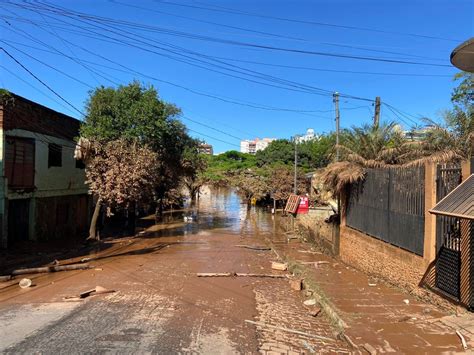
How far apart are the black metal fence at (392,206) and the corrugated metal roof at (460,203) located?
268cm

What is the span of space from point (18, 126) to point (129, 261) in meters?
8.11

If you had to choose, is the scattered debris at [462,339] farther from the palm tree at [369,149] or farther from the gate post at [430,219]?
the palm tree at [369,149]

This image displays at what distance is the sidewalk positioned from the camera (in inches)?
257

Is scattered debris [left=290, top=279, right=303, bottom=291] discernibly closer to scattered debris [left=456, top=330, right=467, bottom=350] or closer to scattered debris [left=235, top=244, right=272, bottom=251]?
scattered debris [left=456, top=330, right=467, bottom=350]

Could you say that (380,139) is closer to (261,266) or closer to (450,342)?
(261,266)

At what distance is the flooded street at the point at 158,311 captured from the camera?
680 centimetres

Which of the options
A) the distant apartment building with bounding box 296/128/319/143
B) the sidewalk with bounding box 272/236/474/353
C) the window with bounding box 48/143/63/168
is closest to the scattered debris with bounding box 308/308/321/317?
the sidewalk with bounding box 272/236/474/353

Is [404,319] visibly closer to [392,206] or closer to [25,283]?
[392,206]

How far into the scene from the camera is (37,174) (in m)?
20.7

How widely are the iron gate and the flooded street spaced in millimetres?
2554

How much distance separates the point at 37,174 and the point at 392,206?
16707mm

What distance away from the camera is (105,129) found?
872 inches

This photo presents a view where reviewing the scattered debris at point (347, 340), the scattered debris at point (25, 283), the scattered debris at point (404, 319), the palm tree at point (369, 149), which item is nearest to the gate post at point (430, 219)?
the scattered debris at point (404, 319)

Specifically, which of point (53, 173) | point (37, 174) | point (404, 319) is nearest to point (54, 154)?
point (53, 173)
